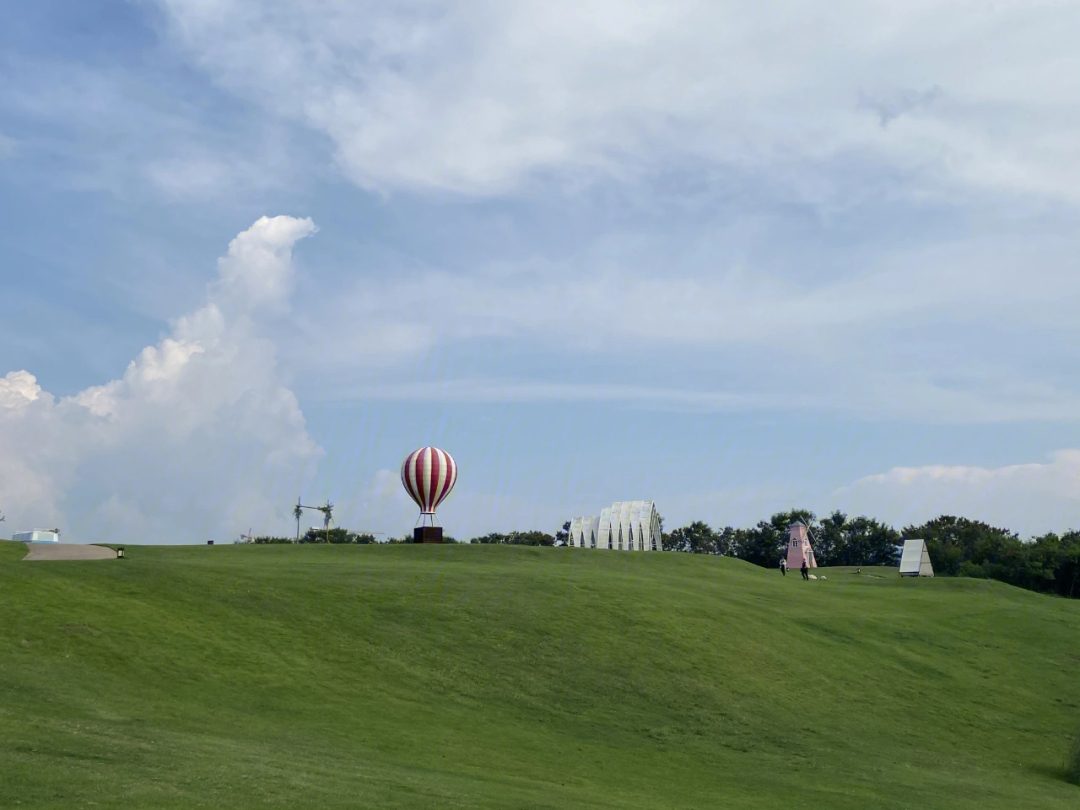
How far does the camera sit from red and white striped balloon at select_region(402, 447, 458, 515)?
6831cm

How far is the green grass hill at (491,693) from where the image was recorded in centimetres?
2148

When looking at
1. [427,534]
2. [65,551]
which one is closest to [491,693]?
[65,551]

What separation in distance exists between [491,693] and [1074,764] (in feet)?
69.2

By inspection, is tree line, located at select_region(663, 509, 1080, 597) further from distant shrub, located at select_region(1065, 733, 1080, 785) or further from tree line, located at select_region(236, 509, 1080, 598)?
distant shrub, located at select_region(1065, 733, 1080, 785)

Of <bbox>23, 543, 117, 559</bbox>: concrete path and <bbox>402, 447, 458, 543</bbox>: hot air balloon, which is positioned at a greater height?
<bbox>402, 447, 458, 543</bbox>: hot air balloon

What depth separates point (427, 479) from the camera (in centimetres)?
6825

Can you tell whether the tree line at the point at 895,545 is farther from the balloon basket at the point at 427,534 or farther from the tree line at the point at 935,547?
the balloon basket at the point at 427,534

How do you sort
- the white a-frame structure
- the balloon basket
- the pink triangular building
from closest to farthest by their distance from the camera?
the balloon basket → the white a-frame structure → the pink triangular building

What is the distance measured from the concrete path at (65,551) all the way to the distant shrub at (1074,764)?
4121 centimetres

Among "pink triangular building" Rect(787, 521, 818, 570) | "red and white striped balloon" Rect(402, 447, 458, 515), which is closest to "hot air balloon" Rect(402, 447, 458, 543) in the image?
"red and white striped balloon" Rect(402, 447, 458, 515)

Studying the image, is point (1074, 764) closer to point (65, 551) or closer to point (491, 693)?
point (491, 693)

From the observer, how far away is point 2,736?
1981cm

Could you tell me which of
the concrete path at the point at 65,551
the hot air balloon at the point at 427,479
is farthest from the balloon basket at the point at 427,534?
the concrete path at the point at 65,551

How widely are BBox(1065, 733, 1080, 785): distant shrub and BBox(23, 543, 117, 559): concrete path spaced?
1622 inches
